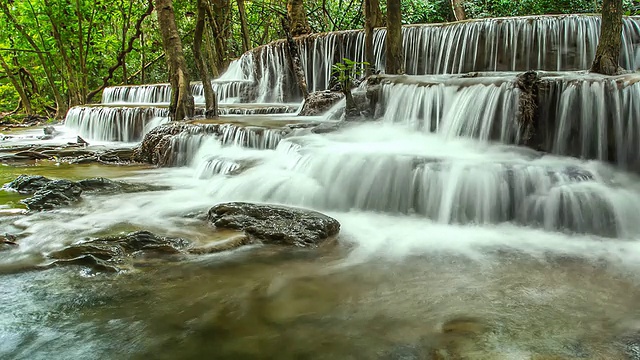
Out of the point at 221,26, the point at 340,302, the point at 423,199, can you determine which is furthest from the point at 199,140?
the point at 221,26

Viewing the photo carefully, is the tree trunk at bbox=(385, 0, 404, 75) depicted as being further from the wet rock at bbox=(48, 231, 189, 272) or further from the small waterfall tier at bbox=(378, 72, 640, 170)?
the wet rock at bbox=(48, 231, 189, 272)

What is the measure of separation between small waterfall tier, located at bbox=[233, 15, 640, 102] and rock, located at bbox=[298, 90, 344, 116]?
2.00 m

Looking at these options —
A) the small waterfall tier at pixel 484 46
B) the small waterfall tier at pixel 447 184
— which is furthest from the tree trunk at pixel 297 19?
the small waterfall tier at pixel 447 184

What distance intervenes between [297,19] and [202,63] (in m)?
6.95

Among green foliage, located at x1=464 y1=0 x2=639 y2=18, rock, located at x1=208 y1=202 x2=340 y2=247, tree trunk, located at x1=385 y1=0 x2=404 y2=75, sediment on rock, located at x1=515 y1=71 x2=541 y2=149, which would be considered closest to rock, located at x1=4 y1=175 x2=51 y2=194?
rock, located at x1=208 y1=202 x2=340 y2=247

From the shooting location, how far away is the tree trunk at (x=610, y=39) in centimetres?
610

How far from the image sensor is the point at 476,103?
646cm

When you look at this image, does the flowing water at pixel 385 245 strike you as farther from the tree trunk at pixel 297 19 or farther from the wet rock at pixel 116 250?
the tree trunk at pixel 297 19

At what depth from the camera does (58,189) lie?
528 centimetres

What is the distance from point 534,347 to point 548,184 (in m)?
2.63

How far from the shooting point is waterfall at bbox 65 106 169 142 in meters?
11.4

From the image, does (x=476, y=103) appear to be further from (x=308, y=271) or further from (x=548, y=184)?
(x=308, y=271)

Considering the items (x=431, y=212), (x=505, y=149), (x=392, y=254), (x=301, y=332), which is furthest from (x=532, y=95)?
(x=301, y=332)

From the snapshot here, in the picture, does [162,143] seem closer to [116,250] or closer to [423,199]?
[116,250]
